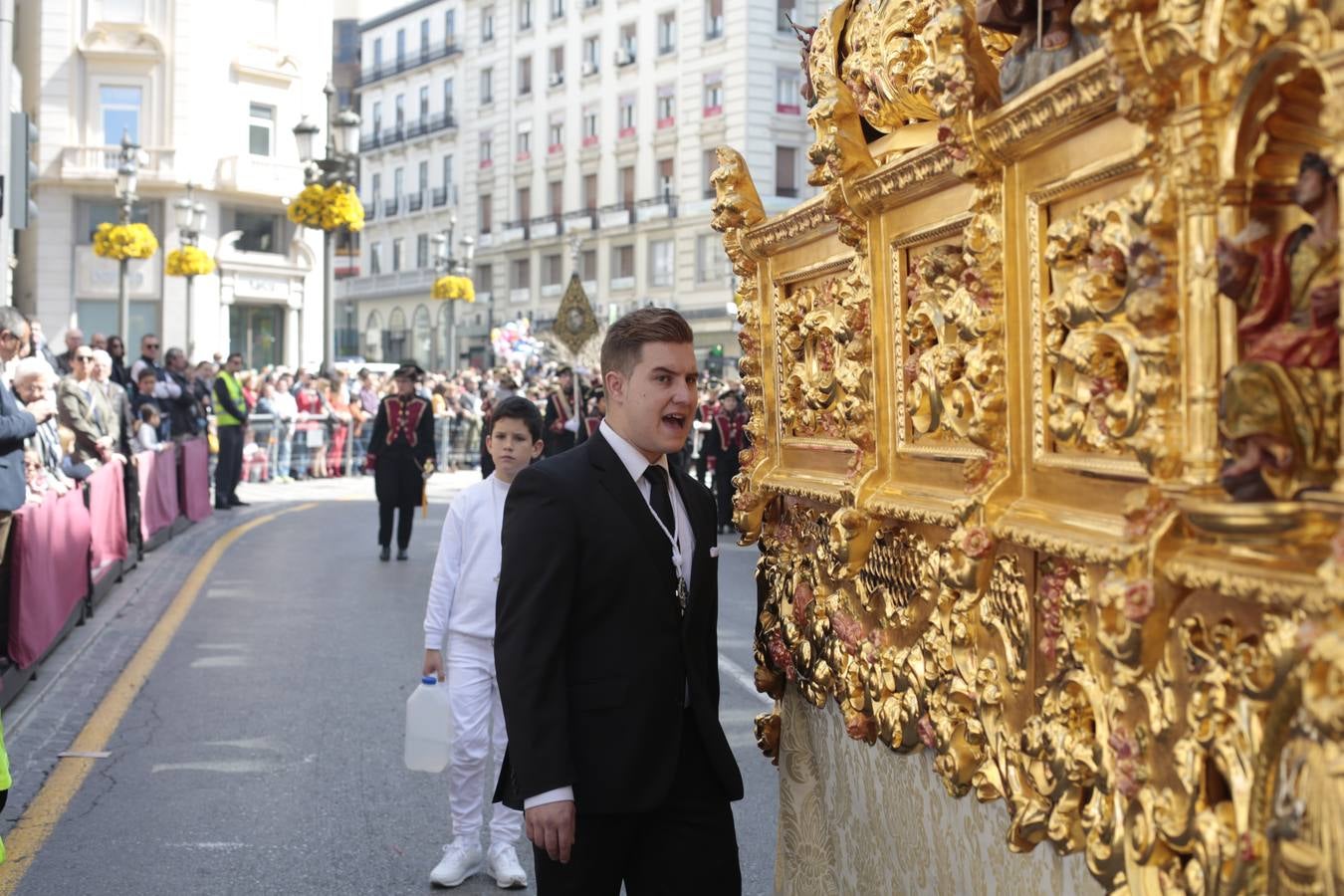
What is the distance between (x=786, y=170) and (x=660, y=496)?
5297 cm

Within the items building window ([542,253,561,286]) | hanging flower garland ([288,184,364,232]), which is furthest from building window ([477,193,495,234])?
hanging flower garland ([288,184,364,232])

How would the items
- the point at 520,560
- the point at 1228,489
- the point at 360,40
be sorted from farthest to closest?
1. the point at 360,40
2. the point at 520,560
3. the point at 1228,489

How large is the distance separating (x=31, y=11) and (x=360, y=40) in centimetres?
4278

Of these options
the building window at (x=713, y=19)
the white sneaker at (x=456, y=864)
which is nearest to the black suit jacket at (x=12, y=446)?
the white sneaker at (x=456, y=864)

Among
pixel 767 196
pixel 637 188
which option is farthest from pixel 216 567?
pixel 637 188

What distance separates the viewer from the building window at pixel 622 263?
209 ft

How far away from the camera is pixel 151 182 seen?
49.2m

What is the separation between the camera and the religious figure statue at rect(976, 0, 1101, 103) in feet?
8.00

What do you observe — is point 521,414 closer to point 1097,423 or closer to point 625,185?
point 1097,423

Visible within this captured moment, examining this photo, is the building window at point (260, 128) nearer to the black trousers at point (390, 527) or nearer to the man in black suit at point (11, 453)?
the black trousers at point (390, 527)

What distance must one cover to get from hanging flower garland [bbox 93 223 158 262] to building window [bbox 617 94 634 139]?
32.2 meters

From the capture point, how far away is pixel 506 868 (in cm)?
579

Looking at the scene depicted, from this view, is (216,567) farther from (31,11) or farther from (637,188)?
(637,188)

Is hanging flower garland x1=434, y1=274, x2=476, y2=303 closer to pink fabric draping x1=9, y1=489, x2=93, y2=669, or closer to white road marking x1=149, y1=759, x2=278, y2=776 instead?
pink fabric draping x1=9, y1=489, x2=93, y2=669
